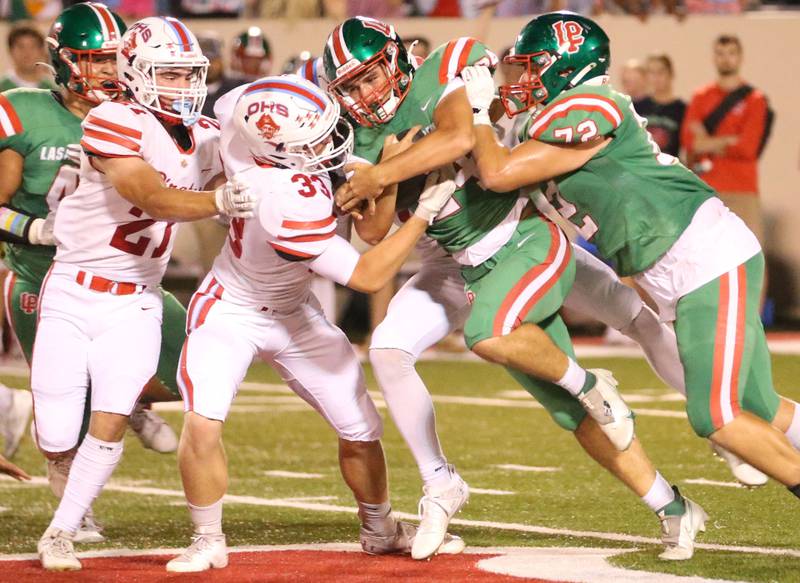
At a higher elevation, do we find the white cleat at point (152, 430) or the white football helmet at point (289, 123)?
the white football helmet at point (289, 123)

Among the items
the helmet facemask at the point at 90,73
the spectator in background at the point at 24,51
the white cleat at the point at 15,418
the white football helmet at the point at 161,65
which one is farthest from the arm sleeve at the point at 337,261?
the spectator in background at the point at 24,51

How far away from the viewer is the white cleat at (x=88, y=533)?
5145 mm

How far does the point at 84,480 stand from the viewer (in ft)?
15.3

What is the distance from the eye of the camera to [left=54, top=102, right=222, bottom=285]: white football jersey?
4.73 m

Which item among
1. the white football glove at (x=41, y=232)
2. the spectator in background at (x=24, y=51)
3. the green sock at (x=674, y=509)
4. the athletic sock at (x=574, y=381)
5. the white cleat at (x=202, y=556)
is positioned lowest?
the spectator in background at (x=24, y=51)

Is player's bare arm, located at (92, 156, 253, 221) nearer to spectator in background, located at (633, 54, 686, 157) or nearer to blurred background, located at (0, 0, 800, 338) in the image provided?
spectator in background, located at (633, 54, 686, 157)

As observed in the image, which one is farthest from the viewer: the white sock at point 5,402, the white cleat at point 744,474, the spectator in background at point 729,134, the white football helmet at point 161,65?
the spectator in background at point 729,134

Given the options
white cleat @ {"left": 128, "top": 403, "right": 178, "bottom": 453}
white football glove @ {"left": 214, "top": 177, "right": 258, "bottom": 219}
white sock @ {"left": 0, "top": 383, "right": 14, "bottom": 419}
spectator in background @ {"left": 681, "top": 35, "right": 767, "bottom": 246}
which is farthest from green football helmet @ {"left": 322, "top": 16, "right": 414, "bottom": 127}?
spectator in background @ {"left": 681, "top": 35, "right": 767, "bottom": 246}

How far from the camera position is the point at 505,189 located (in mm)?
4586

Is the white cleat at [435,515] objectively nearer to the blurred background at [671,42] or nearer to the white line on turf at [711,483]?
the white line on turf at [711,483]

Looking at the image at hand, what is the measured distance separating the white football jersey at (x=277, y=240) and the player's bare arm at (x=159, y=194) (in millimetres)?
87

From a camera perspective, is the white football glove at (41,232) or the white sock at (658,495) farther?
the white football glove at (41,232)

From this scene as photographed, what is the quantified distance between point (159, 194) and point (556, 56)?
1254 millimetres

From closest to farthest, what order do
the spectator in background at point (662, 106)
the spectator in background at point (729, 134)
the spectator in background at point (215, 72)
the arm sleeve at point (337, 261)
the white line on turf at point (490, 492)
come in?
1. the arm sleeve at point (337, 261)
2. the white line on turf at point (490, 492)
3. the spectator in background at point (215, 72)
4. the spectator in background at point (729, 134)
5. the spectator in background at point (662, 106)
